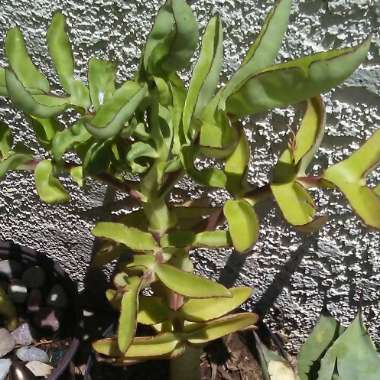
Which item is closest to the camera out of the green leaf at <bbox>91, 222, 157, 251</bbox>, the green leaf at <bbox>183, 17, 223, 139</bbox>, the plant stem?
the green leaf at <bbox>183, 17, 223, 139</bbox>

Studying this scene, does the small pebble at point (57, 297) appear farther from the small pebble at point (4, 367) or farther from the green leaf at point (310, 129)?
the green leaf at point (310, 129)

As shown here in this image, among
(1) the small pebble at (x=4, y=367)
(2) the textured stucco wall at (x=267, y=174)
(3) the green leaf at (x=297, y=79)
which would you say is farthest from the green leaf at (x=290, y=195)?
(1) the small pebble at (x=4, y=367)

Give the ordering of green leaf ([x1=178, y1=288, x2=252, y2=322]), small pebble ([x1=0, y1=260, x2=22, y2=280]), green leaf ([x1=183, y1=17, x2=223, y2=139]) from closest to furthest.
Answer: green leaf ([x1=183, y1=17, x2=223, y2=139])
green leaf ([x1=178, y1=288, x2=252, y2=322])
small pebble ([x1=0, y1=260, x2=22, y2=280])

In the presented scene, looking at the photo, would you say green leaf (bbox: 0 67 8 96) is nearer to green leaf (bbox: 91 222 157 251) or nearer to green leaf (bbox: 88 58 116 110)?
green leaf (bbox: 88 58 116 110)

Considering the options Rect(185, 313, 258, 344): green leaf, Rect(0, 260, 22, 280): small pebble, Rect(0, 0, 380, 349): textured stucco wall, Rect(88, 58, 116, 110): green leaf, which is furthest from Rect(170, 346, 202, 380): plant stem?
Rect(88, 58, 116, 110): green leaf

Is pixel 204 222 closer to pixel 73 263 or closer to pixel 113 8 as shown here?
pixel 113 8

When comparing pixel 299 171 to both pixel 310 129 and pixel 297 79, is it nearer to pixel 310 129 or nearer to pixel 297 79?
pixel 310 129

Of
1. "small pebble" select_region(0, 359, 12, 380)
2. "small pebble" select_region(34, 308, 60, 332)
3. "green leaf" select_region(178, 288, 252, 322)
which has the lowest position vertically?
"small pebble" select_region(0, 359, 12, 380)

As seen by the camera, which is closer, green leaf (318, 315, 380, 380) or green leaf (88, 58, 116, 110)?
green leaf (88, 58, 116, 110)

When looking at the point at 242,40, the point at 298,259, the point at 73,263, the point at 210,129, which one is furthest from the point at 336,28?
the point at 73,263
